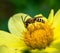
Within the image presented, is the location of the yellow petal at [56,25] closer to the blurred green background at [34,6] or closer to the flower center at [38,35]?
the flower center at [38,35]

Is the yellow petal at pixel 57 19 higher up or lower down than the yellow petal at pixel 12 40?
higher up

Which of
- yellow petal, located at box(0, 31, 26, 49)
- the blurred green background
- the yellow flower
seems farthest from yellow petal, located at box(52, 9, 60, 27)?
the blurred green background

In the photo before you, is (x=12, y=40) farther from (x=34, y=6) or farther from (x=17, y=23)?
(x=34, y=6)

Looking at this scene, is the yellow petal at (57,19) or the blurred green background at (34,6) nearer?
the yellow petal at (57,19)

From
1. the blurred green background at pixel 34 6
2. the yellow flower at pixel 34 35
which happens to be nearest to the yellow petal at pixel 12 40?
the yellow flower at pixel 34 35

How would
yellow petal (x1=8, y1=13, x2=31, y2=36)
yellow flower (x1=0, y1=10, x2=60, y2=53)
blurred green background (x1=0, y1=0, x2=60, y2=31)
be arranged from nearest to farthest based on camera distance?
yellow flower (x1=0, y1=10, x2=60, y2=53) → yellow petal (x1=8, y1=13, x2=31, y2=36) → blurred green background (x1=0, y1=0, x2=60, y2=31)

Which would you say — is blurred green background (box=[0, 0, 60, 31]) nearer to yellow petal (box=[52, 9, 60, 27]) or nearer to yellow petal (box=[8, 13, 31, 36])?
yellow petal (box=[8, 13, 31, 36])

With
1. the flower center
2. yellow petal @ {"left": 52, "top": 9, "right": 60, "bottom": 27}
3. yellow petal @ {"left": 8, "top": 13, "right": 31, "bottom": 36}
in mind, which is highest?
yellow petal @ {"left": 8, "top": 13, "right": 31, "bottom": 36}
